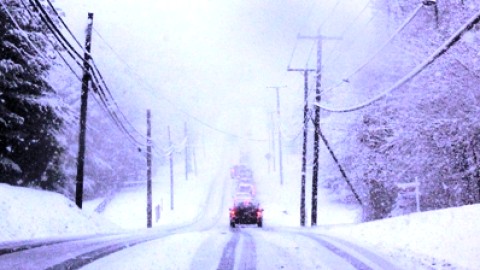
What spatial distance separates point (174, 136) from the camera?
424 feet

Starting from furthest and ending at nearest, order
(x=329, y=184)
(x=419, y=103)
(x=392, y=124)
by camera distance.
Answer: (x=329, y=184)
(x=392, y=124)
(x=419, y=103)

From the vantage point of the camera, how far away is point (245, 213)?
108 ft

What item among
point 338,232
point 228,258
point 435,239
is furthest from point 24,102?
point 435,239

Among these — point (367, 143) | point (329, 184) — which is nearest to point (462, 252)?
point (367, 143)

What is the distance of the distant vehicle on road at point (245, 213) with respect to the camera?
3275cm

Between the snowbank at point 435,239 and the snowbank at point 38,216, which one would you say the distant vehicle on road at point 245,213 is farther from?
the snowbank at point 435,239

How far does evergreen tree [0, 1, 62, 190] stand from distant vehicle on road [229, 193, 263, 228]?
1281 centimetres

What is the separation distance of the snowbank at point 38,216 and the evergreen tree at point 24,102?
209 centimetres

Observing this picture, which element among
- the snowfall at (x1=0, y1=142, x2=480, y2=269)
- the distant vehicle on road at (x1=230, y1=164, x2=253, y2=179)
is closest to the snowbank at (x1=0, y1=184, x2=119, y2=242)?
the snowfall at (x1=0, y1=142, x2=480, y2=269)

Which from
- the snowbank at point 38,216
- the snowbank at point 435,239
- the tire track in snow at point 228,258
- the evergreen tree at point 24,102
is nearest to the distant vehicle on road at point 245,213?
the snowbank at point 38,216

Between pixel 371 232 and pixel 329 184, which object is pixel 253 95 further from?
pixel 371 232

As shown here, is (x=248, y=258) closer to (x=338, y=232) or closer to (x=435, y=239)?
(x=435, y=239)

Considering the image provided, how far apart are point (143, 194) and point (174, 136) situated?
6305 centimetres

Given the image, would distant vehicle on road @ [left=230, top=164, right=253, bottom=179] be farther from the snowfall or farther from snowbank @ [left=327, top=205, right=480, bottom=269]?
snowbank @ [left=327, top=205, right=480, bottom=269]
